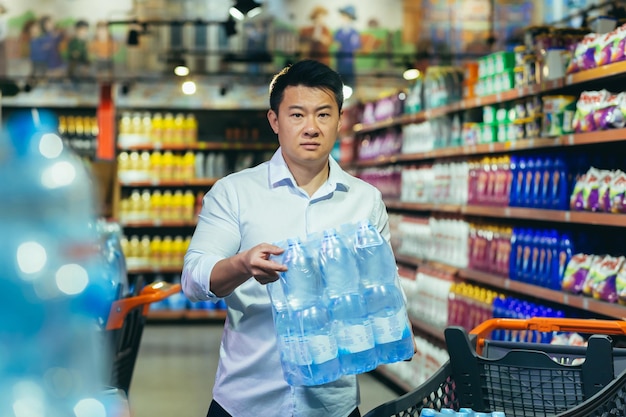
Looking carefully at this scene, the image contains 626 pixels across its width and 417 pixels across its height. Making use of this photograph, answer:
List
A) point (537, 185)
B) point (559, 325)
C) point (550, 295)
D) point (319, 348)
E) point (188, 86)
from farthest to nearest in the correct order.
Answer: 1. point (188, 86)
2. point (537, 185)
3. point (550, 295)
4. point (559, 325)
5. point (319, 348)

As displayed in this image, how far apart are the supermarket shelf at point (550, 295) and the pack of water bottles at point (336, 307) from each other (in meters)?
1.97

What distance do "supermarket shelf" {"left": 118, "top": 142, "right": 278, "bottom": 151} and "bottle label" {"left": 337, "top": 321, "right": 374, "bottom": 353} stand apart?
32.7ft

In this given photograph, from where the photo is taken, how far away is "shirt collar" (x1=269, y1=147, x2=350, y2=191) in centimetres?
272

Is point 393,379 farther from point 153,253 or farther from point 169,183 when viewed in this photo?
point 169,183

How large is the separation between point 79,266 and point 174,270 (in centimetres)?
1087

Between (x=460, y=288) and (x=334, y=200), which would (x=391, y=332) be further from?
(x=460, y=288)

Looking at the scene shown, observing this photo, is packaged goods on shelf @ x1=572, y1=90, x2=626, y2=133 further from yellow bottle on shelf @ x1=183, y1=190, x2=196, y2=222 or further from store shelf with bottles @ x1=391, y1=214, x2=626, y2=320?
yellow bottle on shelf @ x1=183, y1=190, x2=196, y2=222

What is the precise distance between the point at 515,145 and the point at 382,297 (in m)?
3.38

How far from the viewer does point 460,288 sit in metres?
6.61

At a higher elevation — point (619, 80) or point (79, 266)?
point (619, 80)

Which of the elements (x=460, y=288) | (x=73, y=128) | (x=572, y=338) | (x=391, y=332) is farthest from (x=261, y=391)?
(x=73, y=128)

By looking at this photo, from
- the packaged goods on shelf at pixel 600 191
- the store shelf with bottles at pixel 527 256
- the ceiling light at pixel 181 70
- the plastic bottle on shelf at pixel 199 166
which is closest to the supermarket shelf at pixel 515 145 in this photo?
the packaged goods on shelf at pixel 600 191

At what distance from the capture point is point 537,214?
5.22 m

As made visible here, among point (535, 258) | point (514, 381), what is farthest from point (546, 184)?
A: point (514, 381)
